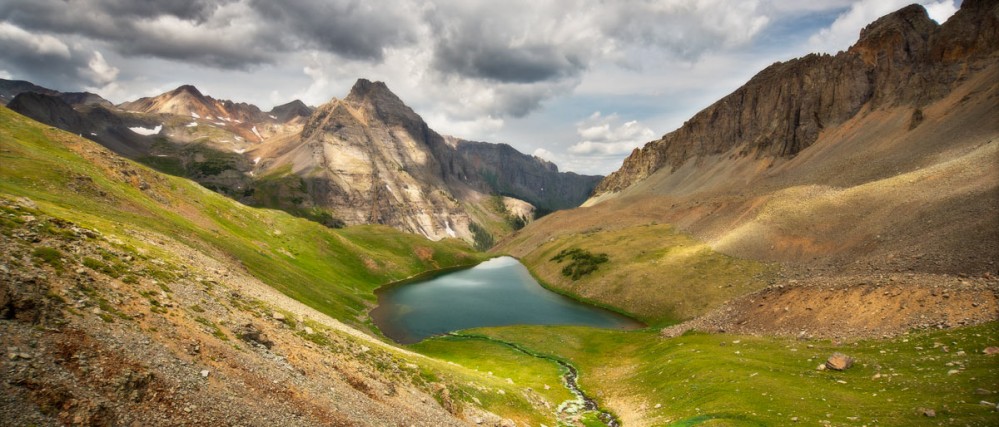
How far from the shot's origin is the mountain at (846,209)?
1951 inches

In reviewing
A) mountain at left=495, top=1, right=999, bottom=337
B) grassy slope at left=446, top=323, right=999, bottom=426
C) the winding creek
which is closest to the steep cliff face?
mountain at left=495, top=1, right=999, bottom=337

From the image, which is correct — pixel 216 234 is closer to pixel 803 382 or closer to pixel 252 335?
pixel 252 335

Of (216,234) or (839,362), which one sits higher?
(216,234)

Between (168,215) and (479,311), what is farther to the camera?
(479,311)

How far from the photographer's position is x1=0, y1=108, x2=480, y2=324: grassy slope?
4856 cm

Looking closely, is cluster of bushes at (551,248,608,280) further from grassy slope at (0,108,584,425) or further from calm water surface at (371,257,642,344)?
grassy slope at (0,108,584,425)

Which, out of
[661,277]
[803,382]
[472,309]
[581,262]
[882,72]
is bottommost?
[472,309]

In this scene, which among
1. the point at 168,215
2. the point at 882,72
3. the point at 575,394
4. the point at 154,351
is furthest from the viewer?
the point at 882,72

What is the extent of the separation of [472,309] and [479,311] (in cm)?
227

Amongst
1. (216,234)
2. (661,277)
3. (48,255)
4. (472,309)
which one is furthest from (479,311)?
(48,255)

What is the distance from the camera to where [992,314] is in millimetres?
31297

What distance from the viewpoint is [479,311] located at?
9581cm

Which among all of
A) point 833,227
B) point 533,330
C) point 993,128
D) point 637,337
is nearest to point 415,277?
point 533,330

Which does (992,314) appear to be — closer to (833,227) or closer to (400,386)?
(400,386)
